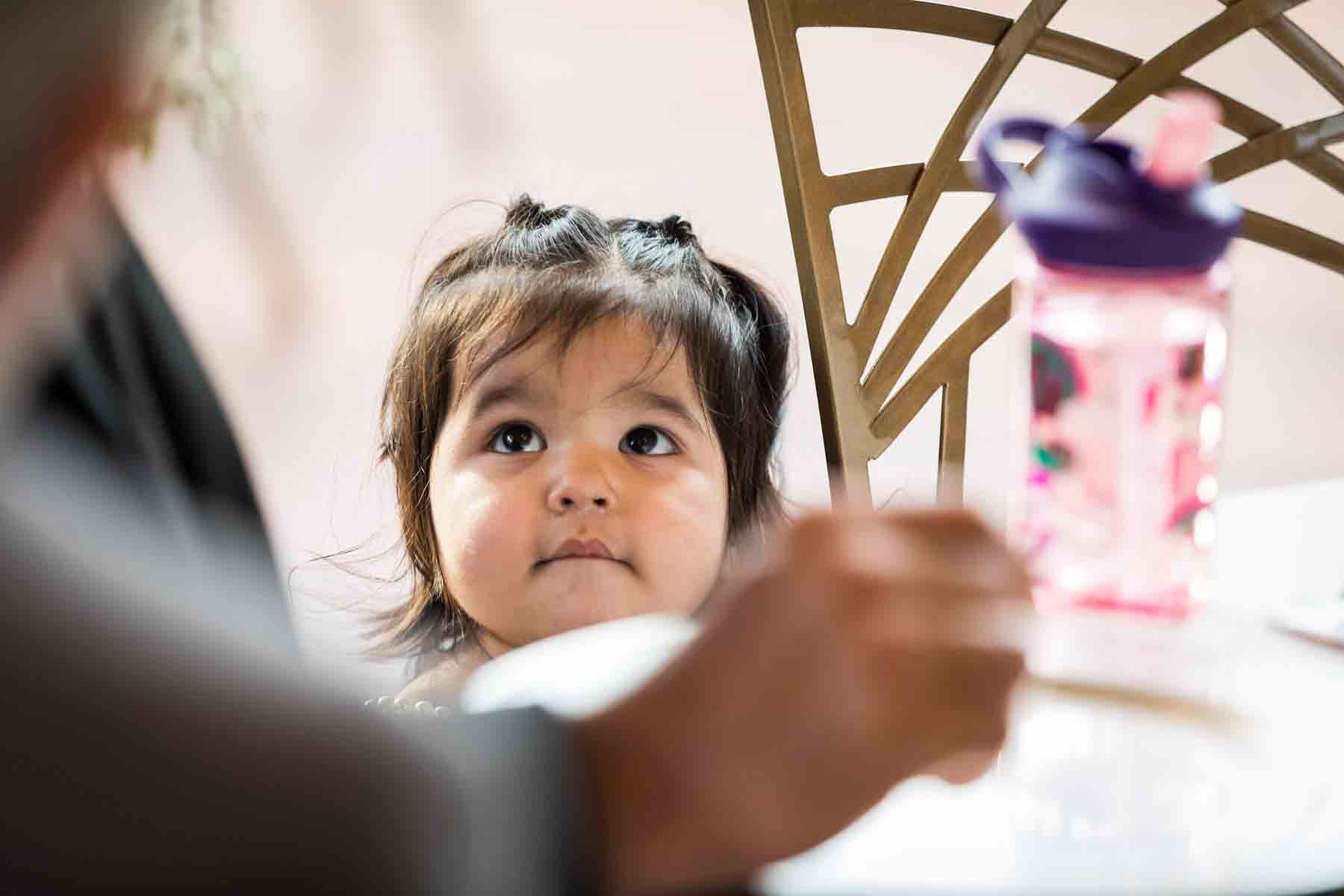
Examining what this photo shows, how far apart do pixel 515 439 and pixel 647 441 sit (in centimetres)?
10

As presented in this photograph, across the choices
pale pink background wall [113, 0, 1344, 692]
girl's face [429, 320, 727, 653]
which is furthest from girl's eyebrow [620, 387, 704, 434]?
pale pink background wall [113, 0, 1344, 692]

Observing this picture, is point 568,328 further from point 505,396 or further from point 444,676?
point 444,676

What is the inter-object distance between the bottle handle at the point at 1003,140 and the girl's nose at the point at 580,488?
49 centimetres

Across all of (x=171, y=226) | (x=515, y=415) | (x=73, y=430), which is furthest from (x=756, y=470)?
(x=171, y=226)

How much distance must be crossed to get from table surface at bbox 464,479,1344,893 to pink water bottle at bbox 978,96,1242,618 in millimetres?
40

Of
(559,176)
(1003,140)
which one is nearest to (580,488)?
(1003,140)

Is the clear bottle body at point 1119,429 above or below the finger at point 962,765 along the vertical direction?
above

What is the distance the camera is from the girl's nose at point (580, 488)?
108 centimetres

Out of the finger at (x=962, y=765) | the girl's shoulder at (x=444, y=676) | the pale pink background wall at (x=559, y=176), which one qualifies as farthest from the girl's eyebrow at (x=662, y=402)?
the pale pink background wall at (x=559, y=176)

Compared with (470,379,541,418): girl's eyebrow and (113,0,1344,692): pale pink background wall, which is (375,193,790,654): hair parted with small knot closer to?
(470,379,541,418): girl's eyebrow

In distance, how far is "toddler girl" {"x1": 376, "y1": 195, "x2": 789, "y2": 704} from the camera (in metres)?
1.10

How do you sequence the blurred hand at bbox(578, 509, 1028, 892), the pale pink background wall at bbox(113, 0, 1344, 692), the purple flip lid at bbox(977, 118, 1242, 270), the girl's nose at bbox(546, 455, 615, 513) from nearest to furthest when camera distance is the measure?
1. the blurred hand at bbox(578, 509, 1028, 892)
2. the purple flip lid at bbox(977, 118, 1242, 270)
3. the girl's nose at bbox(546, 455, 615, 513)
4. the pale pink background wall at bbox(113, 0, 1344, 692)

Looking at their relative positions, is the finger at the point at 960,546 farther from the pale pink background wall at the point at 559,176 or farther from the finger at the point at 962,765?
the pale pink background wall at the point at 559,176

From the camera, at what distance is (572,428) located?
3.68 feet
